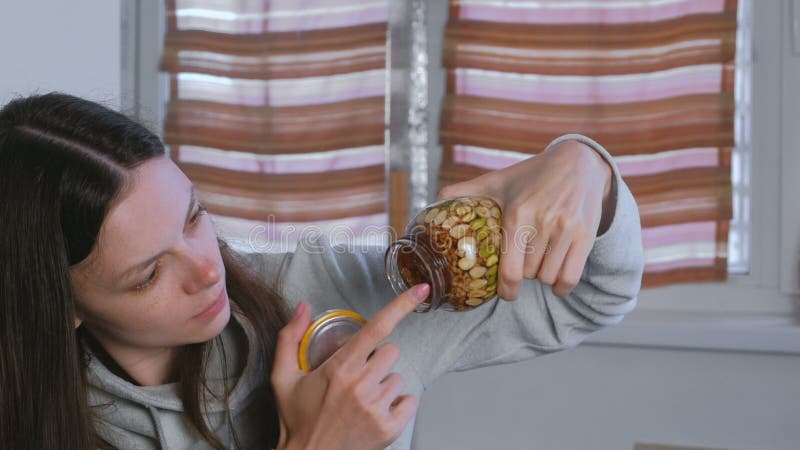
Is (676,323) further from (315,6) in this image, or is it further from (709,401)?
(315,6)

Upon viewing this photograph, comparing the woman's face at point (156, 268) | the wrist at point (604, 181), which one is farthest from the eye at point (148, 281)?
the wrist at point (604, 181)

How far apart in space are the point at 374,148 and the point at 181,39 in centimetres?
67

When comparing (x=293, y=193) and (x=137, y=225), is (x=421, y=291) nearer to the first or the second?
(x=137, y=225)

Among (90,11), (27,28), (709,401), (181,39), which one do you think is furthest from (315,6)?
(709,401)

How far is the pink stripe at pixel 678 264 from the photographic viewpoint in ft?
6.66

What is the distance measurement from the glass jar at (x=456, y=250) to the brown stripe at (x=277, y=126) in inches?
56.2

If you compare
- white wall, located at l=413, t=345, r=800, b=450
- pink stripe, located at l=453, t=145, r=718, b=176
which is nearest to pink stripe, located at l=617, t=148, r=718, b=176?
pink stripe, located at l=453, t=145, r=718, b=176

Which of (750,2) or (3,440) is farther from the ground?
(750,2)

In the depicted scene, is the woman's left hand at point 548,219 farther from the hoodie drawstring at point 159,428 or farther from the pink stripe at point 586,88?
the pink stripe at point 586,88

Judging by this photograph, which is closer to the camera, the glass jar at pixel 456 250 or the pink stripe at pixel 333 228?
the glass jar at pixel 456 250

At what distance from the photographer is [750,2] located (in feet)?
6.55

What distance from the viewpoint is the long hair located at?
833mm

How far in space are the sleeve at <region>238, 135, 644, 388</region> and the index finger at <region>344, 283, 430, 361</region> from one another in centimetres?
22

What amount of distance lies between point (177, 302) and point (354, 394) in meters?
0.22
